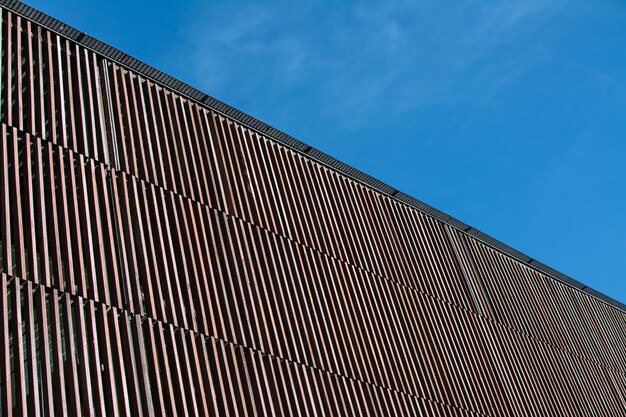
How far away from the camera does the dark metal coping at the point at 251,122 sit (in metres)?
14.9

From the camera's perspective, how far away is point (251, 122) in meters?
17.6

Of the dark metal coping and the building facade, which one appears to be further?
the dark metal coping

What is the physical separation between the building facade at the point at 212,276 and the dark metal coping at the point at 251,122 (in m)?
0.04

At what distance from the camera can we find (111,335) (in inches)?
457

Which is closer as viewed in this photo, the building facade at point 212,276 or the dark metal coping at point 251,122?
the building facade at point 212,276

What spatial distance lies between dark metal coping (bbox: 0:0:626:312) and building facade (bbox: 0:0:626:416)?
4cm

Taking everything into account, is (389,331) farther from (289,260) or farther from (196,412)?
(196,412)

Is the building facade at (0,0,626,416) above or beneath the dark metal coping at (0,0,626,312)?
beneath

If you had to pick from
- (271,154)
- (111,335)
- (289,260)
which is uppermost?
(271,154)

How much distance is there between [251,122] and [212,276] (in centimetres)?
455

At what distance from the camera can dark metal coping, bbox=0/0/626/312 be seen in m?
14.9

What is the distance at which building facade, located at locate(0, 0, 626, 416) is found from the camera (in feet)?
37.4

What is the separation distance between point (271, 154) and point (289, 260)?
267 cm

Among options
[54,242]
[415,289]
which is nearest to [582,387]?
[415,289]
